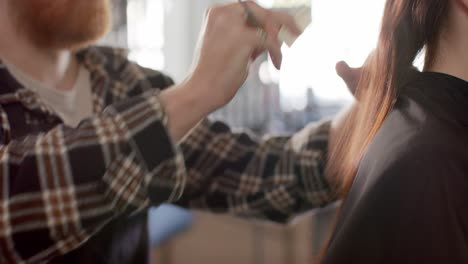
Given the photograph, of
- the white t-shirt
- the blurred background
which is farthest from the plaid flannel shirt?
the blurred background

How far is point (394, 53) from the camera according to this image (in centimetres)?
58

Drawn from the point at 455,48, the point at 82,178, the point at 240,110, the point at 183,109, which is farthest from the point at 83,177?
the point at 240,110

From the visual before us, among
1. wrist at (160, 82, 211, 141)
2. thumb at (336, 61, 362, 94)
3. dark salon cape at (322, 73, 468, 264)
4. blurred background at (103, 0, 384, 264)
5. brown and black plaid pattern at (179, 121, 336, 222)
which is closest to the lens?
dark salon cape at (322, 73, 468, 264)

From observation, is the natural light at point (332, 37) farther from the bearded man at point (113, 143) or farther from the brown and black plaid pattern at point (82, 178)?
the brown and black plaid pattern at point (82, 178)

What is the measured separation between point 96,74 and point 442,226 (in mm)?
634

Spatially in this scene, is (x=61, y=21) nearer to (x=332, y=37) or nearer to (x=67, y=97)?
(x=67, y=97)

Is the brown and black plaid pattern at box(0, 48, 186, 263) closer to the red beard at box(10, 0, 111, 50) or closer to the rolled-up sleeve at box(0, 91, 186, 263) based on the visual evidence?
the rolled-up sleeve at box(0, 91, 186, 263)

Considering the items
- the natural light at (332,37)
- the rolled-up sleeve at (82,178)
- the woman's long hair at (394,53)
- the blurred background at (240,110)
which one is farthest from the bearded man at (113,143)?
the blurred background at (240,110)

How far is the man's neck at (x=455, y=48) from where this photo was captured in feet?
1.77

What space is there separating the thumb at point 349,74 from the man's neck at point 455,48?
16 centimetres

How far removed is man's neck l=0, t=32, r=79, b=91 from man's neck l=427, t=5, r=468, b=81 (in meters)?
0.59

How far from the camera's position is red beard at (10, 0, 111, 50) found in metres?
0.76

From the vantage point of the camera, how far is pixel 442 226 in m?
0.46

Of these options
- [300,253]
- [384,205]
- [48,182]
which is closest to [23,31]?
[48,182]
